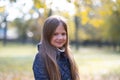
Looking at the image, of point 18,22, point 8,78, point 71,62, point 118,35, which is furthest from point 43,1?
point 18,22

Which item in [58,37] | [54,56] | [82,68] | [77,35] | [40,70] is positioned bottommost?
[77,35]

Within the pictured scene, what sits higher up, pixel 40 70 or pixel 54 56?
pixel 54 56

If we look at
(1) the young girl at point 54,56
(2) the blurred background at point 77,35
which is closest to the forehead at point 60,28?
(1) the young girl at point 54,56

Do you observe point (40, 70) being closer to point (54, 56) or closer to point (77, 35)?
point (54, 56)

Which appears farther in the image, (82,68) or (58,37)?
(82,68)

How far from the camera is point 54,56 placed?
3.57 m

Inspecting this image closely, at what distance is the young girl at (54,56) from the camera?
3.49 meters

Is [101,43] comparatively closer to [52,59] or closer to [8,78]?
[8,78]

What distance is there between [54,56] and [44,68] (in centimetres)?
16

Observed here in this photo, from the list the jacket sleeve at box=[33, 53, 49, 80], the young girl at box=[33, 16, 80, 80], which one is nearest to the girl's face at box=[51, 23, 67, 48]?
the young girl at box=[33, 16, 80, 80]

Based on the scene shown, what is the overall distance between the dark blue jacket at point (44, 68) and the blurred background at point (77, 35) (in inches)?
243

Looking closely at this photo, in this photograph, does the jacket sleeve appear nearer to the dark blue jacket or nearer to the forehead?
the dark blue jacket

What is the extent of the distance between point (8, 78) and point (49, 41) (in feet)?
21.4

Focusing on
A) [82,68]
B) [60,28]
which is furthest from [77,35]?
[60,28]
